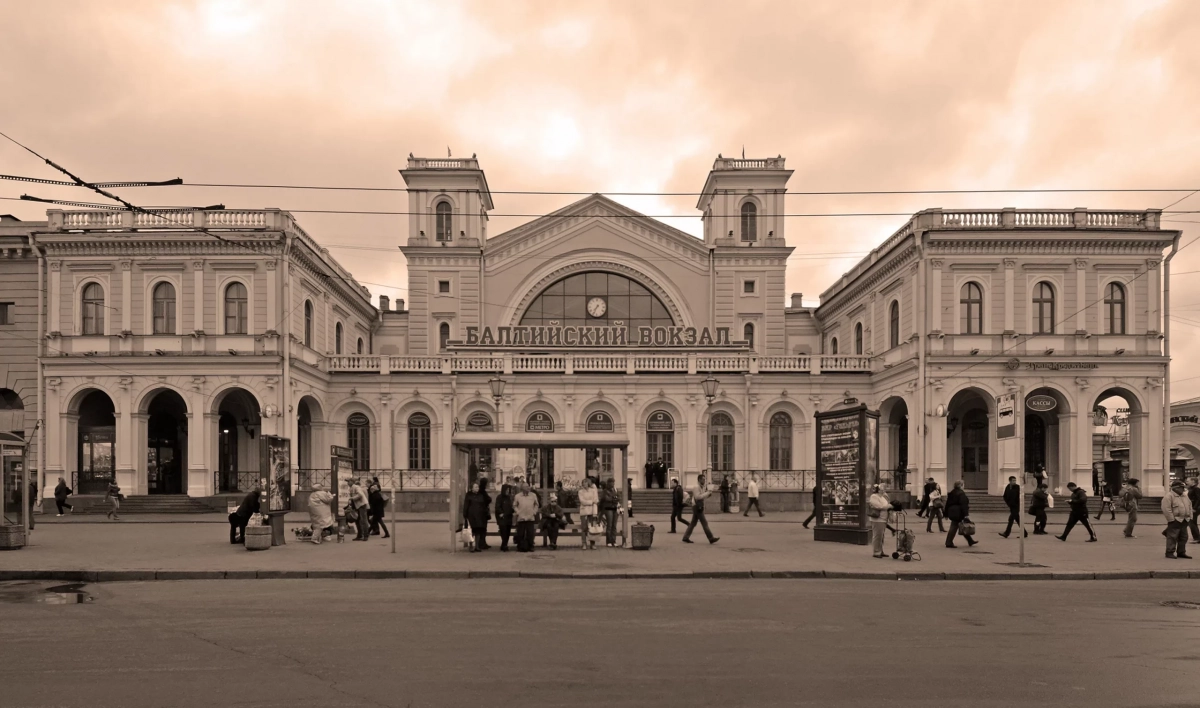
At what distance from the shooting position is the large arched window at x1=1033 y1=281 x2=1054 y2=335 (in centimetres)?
3944

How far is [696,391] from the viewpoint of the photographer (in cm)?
4425

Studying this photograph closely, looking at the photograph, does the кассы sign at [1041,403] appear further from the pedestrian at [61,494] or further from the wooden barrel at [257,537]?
the pedestrian at [61,494]

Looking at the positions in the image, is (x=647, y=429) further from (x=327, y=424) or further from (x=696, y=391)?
(x=327, y=424)

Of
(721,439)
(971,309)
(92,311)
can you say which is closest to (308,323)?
(92,311)

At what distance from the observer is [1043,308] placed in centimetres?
3953

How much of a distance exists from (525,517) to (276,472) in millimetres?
6260

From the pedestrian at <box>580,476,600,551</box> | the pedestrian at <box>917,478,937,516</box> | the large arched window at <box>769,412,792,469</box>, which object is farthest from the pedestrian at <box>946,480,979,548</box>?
the large arched window at <box>769,412,792,469</box>

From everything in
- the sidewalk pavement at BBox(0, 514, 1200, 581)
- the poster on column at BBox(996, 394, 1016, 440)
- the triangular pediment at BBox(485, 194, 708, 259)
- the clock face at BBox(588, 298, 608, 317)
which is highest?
the triangular pediment at BBox(485, 194, 708, 259)

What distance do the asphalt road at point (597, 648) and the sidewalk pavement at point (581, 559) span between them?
2.20 m

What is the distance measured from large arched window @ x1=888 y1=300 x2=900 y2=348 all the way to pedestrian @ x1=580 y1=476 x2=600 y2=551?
25043mm

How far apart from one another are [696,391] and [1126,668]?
1384 inches

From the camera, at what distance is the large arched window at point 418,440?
45.1 m

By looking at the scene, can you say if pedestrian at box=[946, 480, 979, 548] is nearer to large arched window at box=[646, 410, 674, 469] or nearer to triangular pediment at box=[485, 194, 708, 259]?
large arched window at box=[646, 410, 674, 469]

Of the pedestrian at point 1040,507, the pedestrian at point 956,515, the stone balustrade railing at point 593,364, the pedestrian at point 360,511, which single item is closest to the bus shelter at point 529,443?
the pedestrian at point 360,511
